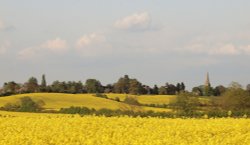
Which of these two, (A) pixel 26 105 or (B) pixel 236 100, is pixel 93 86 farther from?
(B) pixel 236 100

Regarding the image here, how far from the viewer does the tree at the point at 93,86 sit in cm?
12352

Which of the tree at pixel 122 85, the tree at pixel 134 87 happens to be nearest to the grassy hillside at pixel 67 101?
the tree at pixel 134 87

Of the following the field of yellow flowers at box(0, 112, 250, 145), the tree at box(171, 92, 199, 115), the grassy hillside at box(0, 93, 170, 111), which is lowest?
the field of yellow flowers at box(0, 112, 250, 145)

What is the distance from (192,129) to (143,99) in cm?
7972

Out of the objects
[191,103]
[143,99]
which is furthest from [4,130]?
[143,99]

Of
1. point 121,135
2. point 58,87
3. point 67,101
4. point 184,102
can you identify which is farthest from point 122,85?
point 121,135

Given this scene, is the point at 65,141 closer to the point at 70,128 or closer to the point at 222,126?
the point at 70,128

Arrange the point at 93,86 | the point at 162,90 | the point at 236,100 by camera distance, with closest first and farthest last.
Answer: the point at 236,100 → the point at 93,86 → the point at 162,90

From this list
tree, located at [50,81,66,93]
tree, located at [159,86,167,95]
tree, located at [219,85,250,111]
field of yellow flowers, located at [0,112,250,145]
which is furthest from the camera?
tree, located at [159,86,167,95]

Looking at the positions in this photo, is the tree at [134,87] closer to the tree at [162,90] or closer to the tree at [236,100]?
the tree at [162,90]

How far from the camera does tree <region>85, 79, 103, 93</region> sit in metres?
124

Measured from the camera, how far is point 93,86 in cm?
12500

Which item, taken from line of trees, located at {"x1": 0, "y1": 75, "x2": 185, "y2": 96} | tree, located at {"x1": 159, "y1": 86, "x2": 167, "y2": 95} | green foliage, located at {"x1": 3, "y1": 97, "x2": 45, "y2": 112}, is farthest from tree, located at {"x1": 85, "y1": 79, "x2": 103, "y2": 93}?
green foliage, located at {"x1": 3, "y1": 97, "x2": 45, "y2": 112}

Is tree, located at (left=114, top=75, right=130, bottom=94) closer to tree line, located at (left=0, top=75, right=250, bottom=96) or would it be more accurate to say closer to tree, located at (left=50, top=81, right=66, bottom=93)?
tree line, located at (left=0, top=75, right=250, bottom=96)
